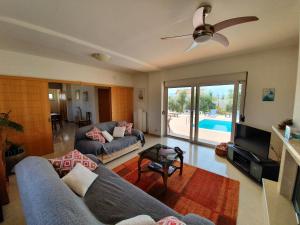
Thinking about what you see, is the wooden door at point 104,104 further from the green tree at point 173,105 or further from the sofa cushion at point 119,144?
the green tree at point 173,105

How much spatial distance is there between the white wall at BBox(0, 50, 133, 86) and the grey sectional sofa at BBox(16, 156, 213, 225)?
2673 mm

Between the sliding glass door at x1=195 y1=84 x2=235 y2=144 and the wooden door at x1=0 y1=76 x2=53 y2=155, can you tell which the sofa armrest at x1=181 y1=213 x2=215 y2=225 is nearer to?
the sliding glass door at x1=195 y1=84 x2=235 y2=144

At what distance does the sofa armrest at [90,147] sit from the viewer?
275 centimetres

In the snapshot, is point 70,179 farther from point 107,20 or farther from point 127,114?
point 127,114

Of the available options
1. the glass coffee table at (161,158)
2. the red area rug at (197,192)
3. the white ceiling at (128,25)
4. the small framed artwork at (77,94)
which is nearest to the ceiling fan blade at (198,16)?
the white ceiling at (128,25)

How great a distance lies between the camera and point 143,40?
2424 millimetres

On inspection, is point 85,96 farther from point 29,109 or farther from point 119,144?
point 119,144

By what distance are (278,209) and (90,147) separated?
2.99 meters

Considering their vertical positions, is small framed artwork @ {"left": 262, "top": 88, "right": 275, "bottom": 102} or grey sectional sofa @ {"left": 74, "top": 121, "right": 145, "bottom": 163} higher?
small framed artwork @ {"left": 262, "top": 88, "right": 275, "bottom": 102}

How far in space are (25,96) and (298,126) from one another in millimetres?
4803

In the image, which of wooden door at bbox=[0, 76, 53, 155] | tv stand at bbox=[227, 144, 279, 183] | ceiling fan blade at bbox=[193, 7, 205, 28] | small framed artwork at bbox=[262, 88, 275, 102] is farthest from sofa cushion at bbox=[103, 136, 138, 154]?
small framed artwork at bbox=[262, 88, 275, 102]

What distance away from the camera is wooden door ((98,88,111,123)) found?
5.24 m

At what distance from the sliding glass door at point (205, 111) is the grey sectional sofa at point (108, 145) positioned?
1.75 m

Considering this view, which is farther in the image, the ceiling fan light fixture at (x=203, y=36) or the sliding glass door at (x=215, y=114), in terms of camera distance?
the sliding glass door at (x=215, y=114)
